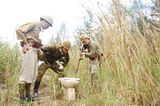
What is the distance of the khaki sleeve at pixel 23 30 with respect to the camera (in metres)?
4.69

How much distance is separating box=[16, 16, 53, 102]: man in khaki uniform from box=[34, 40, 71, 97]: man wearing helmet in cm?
118

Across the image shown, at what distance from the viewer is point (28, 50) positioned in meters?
4.72

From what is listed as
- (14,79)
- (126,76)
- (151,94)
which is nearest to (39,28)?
(14,79)

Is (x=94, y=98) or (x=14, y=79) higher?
(x=14, y=79)

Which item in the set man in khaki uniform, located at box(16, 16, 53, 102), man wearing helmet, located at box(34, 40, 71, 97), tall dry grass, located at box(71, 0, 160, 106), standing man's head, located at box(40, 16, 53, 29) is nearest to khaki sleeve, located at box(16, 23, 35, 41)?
man in khaki uniform, located at box(16, 16, 53, 102)

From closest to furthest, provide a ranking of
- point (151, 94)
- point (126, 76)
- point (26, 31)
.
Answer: point (151, 94)
point (126, 76)
point (26, 31)

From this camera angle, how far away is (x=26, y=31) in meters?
4.79

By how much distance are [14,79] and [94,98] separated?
59.6 inches

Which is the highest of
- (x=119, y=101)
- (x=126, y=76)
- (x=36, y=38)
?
(x=36, y=38)

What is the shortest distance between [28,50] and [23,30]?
0.28m

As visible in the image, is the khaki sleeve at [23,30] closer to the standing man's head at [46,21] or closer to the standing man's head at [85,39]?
the standing man's head at [46,21]

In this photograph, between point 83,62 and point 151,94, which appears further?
point 83,62

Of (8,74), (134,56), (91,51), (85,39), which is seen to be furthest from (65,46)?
(134,56)

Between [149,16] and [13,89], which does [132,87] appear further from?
[13,89]
